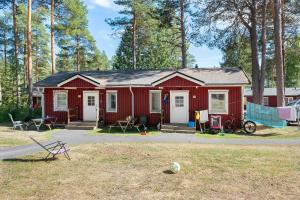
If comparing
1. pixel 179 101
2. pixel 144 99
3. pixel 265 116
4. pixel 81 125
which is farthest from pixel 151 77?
pixel 265 116

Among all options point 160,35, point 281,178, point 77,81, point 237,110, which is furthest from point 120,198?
point 160,35

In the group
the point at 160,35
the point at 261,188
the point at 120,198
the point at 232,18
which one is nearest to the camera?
the point at 120,198

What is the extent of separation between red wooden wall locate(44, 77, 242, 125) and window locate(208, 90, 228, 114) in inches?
9.5

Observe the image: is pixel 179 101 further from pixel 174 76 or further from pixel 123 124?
pixel 123 124

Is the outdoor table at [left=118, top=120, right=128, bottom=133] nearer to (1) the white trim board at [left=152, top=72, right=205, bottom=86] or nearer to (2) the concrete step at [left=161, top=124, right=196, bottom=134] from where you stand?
(2) the concrete step at [left=161, top=124, right=196, bottom=134]

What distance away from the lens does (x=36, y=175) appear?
10.3 metres

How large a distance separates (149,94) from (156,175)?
12.2 metres

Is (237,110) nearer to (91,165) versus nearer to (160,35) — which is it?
(91,165)

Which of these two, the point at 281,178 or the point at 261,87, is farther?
the point at 261,87

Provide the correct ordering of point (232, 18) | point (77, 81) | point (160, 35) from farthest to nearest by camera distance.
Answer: point (160, 35), point (232, 18), point (77, 81)

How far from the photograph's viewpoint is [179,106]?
70.6ft

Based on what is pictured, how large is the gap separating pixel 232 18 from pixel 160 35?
2737 cm

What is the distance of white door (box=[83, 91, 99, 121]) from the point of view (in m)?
23.0

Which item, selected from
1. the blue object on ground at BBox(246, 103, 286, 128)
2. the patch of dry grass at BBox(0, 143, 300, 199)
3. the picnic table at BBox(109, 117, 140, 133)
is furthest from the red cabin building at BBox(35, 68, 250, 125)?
the patch of dry grass at BBox(0, 143, 300, 199)
